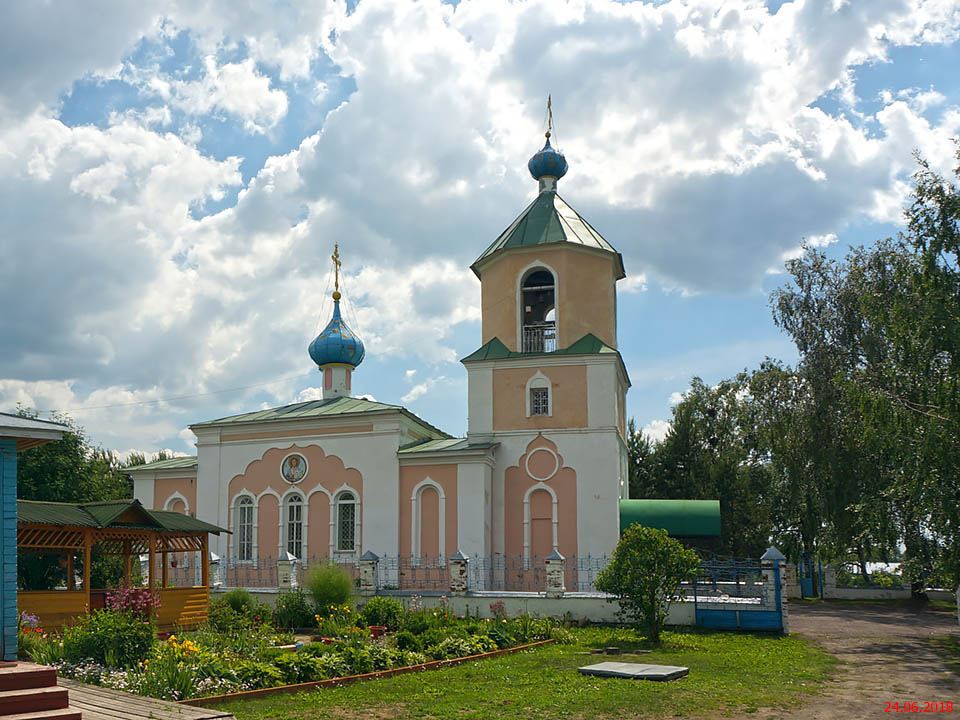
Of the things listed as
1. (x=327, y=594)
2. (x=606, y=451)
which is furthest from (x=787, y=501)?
(x=327, y=594)

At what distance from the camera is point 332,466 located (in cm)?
2203

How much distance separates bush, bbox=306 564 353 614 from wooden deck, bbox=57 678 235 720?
7.54m

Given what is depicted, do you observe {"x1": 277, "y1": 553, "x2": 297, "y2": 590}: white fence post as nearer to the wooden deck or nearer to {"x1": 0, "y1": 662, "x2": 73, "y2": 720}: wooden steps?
the wooden deck

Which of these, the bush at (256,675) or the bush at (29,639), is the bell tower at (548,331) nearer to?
the bush at (29,639)

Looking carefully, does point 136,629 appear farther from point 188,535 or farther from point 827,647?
point 827,647

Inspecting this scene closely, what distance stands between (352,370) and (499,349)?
5536mm

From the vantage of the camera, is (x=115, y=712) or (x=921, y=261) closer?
(x=115, y=712)

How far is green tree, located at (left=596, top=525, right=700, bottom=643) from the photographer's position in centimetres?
1398

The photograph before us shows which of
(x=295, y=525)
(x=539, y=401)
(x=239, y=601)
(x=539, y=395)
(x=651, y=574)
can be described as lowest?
(x=239, y=601)

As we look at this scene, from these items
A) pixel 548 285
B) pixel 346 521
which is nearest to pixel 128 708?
pixel 346 521

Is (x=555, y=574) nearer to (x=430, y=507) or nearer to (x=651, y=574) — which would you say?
(x=651, y=574)

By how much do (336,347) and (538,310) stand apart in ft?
20.6

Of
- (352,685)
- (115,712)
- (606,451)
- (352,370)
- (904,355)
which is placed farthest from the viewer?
(352,370)

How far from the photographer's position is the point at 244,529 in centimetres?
2266
